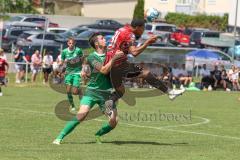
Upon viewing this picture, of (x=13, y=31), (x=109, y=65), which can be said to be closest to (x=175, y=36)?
(x=13, y=31)

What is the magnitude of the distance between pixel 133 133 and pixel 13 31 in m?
35.8

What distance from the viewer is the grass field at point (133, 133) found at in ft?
39.0

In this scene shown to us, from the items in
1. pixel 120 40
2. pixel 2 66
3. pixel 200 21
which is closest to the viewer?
pixel 120 40

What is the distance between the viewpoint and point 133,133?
1545 cm

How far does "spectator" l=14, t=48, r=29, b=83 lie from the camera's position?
1414 inches

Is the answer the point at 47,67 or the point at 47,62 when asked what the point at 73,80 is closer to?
the point at 47,67

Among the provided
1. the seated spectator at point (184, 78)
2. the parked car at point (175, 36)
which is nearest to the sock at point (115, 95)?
the seated spectator at point (184, 78)

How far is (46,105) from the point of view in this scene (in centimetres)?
2333

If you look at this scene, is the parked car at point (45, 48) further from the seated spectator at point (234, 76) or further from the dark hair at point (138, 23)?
the dark hair at point (138, 23)

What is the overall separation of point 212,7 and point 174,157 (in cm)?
6342

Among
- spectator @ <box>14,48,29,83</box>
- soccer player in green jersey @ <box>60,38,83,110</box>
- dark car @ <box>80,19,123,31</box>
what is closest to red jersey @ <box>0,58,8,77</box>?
spectator @ <box>14,48,29,83</box>

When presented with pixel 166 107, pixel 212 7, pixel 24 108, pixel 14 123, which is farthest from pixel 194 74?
pixel 212 7

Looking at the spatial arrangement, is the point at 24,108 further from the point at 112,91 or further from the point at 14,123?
the point at 112,91

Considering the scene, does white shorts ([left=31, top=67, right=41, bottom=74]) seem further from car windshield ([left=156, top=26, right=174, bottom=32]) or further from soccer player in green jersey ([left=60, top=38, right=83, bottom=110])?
car windshield ([left=156, top=26, right=174, bottom=32])
